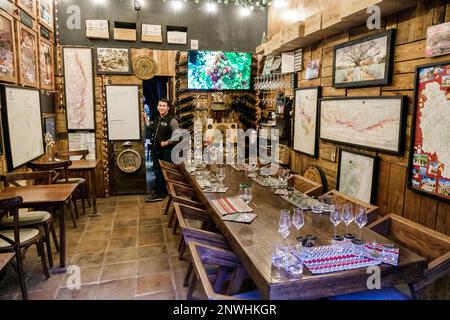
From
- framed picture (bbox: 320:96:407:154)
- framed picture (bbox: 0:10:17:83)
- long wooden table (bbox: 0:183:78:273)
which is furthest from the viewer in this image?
framed picture (bbox: 0:10:17:83)

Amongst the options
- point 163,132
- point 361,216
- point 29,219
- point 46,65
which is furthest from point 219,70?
point 361,216

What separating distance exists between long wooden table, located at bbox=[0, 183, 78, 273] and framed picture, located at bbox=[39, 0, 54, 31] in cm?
284

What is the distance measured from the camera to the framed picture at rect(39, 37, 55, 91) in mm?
4798

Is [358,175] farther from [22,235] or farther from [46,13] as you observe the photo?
[46,13]

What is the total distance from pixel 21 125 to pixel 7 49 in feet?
2.89

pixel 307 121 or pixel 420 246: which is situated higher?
pixel 307 121

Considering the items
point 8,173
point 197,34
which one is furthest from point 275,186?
point 197,34

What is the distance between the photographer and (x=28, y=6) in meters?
4.20

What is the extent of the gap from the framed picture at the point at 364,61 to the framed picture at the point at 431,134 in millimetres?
425

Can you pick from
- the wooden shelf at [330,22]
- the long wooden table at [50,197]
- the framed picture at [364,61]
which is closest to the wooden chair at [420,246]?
the framed picture at [364,61]

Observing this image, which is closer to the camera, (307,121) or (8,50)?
(8,50)

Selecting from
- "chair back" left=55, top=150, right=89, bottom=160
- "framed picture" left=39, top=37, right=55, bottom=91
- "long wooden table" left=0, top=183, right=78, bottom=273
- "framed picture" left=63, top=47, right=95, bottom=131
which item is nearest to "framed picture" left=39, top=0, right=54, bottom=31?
"framed picture" left=39, top=37, right=55, bottom=91

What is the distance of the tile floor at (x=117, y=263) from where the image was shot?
2.86 meters

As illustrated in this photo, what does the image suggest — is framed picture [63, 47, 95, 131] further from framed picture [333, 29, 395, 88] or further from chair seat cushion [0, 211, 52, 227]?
framed picture [333, 29, 395, 88]
